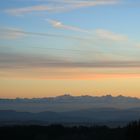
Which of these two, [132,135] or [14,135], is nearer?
[132,135]

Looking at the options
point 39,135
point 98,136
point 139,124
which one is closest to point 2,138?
point 39,135

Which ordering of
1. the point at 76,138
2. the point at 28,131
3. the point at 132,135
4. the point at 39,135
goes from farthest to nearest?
the point at 28,131, the point at 39,135, the point at 76,138, the point at 132,135

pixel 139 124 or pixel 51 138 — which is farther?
pixel 51 138

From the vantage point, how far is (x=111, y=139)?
95.6 m

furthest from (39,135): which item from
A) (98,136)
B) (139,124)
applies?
(139,124)

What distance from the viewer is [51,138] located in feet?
351

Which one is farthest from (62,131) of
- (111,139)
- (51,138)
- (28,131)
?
(111,139)

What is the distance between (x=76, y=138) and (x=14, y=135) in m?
15.7

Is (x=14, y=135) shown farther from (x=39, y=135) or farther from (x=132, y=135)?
(x=132, y=135)

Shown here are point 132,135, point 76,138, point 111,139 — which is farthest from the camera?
point 76,138

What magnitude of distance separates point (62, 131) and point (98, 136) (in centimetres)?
1930

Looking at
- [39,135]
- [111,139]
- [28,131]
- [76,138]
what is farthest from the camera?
[28,131]

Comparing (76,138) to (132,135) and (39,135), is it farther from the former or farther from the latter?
(132,135)

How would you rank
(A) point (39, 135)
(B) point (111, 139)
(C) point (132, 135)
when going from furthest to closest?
1. (A) point (39, 135)
2. (B) point (111, 139)
3. (C) point (132, 135)
